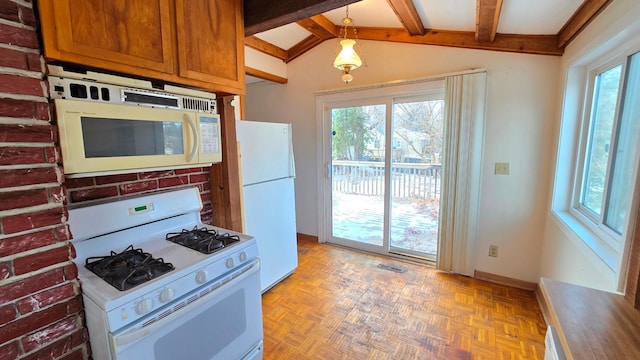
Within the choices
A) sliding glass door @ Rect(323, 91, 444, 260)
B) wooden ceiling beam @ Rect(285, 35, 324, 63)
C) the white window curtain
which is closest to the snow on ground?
sliding glass door @ Rect(323, 91, 444, 260)

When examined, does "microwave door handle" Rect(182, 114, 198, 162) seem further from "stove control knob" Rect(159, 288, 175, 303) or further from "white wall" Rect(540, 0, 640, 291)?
"white wall" Rect(540, 0, 640, 291)

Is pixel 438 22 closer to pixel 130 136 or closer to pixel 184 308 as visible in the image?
pixel 130 136

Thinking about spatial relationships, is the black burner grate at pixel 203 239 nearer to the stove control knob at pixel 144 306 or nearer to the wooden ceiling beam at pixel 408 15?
the stove control knob at pixel 144 306

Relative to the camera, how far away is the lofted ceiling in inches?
64.6

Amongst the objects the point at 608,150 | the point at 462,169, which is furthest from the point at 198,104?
the point at 608,150

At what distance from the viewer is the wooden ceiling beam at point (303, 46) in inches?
132

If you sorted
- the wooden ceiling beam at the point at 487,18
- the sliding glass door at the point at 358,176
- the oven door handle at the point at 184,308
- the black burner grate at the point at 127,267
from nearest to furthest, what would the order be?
the oven door handle at the point at 184,308 < the black burner grate at the point at 127,267 < the wooden ceiling beam at the point at 487,18 < the sliding glass door at the point at 358,176

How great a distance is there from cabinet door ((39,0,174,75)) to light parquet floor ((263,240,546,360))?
1888 millimetres

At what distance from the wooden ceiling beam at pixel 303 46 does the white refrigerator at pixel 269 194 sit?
140 cm

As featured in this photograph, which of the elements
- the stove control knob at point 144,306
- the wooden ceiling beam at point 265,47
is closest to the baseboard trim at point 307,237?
A: the wooden ceiling beam at point 265,47

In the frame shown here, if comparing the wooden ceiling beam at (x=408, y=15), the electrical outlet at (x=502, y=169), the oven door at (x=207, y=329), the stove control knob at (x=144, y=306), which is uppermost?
the wooden ceiling beam at (x=408, y=15)

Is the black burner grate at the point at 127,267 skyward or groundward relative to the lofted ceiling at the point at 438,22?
groundward

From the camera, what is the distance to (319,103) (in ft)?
11.4

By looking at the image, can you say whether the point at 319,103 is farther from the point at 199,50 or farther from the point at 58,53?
the point at 58,53
